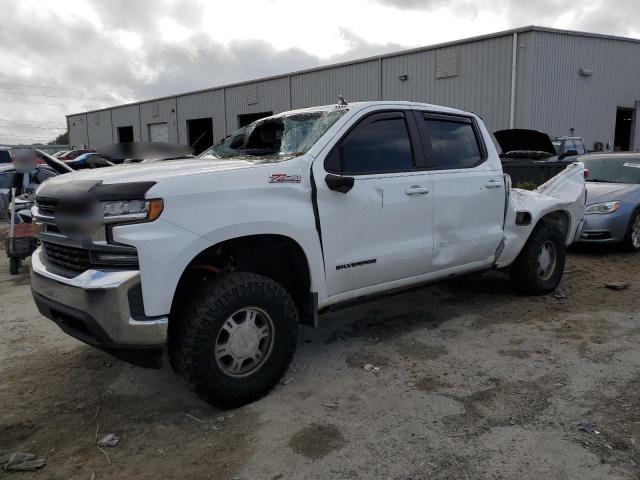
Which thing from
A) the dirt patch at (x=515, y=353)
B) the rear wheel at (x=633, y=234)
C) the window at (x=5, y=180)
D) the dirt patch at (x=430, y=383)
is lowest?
Answer: the dirt patch at (x=430, y=383)

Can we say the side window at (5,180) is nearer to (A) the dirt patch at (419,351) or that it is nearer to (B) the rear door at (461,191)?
(B) the rear door at (461,191)

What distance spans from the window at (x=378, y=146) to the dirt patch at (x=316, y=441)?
1.73m

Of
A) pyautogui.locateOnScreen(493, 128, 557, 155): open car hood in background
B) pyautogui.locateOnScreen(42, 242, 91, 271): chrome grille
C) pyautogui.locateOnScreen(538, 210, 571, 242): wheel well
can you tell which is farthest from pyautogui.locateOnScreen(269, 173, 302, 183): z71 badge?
pyautogui.locateOnScreen(493, 128, 557, 155): open car hood in background

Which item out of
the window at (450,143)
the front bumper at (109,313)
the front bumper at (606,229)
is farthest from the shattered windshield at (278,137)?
the front bumper at (606,229)

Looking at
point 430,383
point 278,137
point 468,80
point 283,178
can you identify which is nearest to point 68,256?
point 283,178

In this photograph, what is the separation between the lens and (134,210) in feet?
9.48

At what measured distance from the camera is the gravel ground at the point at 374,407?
109 inches

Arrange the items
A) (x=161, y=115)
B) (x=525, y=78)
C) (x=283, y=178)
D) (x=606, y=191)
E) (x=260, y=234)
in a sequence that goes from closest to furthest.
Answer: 1. (x=260, y=234)
2. (x=283, y=178)
3. (x=606, y=191)
4. (x=525, y=78)
5. (x=161, y=115)

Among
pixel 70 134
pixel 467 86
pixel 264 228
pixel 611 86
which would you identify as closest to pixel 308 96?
pixel 467 86

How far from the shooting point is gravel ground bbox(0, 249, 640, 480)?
2.78 metres

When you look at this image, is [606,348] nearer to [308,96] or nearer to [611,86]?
[611,86]

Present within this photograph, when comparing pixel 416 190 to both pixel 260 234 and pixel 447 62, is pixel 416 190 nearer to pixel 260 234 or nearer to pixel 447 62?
pixel 260 234

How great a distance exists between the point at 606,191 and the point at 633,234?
774 millimetres

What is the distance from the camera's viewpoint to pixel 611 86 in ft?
72.3
